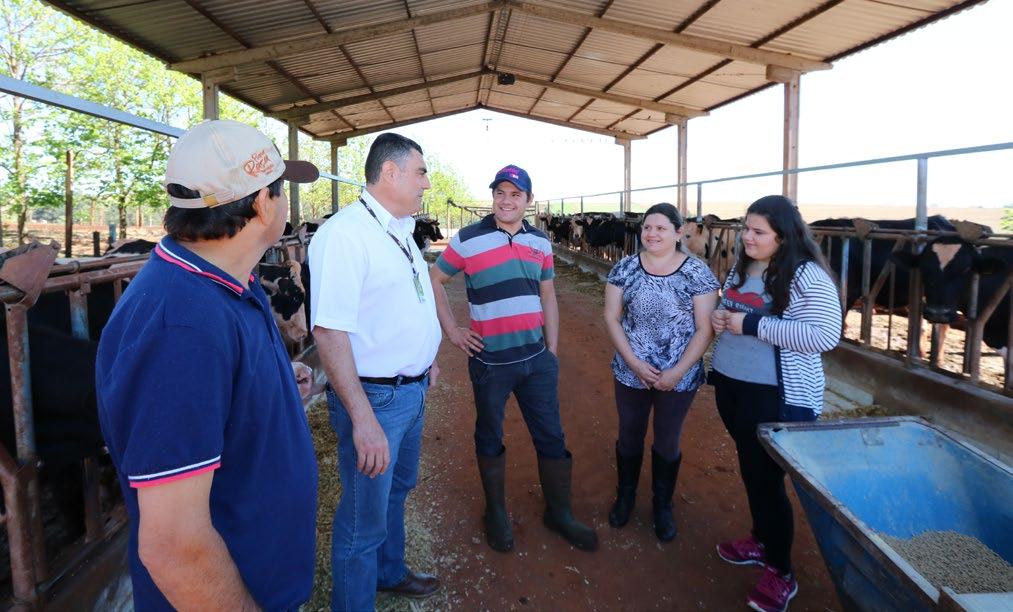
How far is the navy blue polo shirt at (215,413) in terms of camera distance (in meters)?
0.97

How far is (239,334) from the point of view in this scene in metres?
1.12

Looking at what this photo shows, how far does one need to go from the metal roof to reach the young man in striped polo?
6262mm

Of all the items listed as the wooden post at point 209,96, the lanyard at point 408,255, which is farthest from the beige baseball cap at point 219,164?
the wooden post at point 209,96

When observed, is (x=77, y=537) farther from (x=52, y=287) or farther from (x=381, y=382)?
(x=381, y=382)

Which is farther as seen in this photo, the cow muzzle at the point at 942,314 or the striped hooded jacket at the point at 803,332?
the cow muzzle at the point at 942,314

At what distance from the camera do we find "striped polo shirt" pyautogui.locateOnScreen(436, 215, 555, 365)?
2.93 m

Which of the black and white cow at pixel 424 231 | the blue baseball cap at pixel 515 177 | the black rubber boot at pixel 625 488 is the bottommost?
the black rubber boot at pixel 625 488

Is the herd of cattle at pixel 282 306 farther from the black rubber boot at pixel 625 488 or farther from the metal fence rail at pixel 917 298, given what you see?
the black rubber boot at pixel 625 488

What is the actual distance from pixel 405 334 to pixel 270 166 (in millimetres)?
980

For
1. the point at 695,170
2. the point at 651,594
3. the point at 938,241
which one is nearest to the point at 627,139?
the point at 938,241

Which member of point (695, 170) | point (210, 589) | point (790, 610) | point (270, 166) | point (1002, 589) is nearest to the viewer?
point (210, 589)

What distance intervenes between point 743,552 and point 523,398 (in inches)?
53.0

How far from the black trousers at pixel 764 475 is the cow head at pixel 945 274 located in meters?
3.47

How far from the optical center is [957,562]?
1.81 metres
